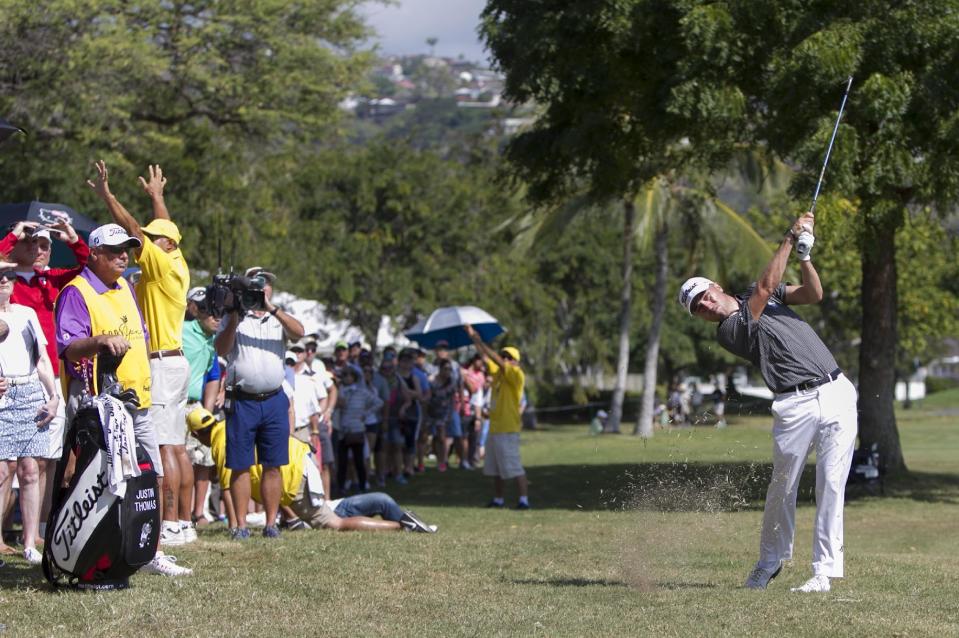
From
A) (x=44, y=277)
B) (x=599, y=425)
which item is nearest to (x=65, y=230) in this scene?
(x=44, y=277)

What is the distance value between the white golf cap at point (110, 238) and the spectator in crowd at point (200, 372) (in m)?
2.67

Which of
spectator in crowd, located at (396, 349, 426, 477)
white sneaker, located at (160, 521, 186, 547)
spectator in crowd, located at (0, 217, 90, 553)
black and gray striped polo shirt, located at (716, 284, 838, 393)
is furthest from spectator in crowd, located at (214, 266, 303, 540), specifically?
spectator in crowd, located at (396, 349, 426, 477)

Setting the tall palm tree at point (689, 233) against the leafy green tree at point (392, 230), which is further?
the leafy green tree at point (392, 230)

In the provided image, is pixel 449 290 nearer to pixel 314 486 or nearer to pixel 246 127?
pixel 246 127

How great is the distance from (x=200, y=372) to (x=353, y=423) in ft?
23.4

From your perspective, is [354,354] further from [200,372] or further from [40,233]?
[40,233]

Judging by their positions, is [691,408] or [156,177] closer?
[156,177]

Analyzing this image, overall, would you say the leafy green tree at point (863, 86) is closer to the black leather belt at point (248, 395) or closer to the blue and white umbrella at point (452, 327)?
the blue and white umbrella at point (452, 327)

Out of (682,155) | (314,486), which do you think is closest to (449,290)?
(682,155)

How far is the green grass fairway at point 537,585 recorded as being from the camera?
284 inches

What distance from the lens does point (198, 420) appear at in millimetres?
12203

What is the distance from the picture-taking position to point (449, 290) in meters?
37.4

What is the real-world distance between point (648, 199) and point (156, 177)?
27.0 metres

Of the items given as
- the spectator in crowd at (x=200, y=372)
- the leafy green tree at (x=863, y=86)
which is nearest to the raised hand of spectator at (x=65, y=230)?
the spectator in crowd at (x=200, y=372)
